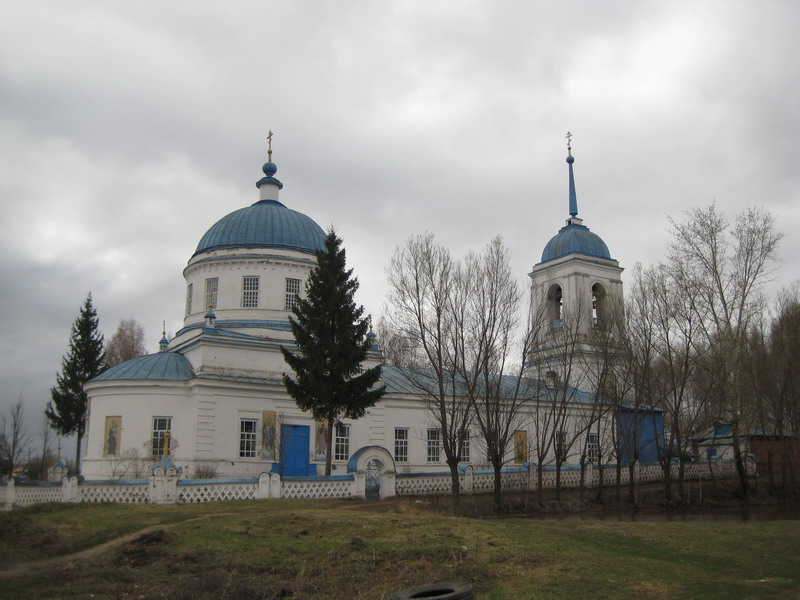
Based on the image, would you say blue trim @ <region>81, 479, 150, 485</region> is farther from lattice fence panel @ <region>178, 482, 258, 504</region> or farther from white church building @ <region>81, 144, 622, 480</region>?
white church building @ <region>81, 144, 622, 480</region>

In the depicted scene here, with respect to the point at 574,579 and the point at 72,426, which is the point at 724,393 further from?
the point at 72,426

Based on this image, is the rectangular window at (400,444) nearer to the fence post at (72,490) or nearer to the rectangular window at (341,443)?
the rectangular window at (341,443)

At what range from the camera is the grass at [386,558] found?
9977 millimetres

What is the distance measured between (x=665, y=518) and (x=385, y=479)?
356 inches

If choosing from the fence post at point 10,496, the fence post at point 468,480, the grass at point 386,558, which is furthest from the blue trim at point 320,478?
the fence post at point 10,496

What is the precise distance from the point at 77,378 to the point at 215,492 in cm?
2506

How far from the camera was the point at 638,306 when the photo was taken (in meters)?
25.9

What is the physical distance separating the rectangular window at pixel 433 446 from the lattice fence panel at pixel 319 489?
31.2ft

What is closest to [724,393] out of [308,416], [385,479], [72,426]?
[385,479]

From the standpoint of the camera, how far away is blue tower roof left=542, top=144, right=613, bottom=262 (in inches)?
1652

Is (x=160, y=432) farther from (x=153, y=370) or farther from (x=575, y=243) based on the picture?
(x=575, y=243)

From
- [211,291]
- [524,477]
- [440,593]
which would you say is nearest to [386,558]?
[440,593]

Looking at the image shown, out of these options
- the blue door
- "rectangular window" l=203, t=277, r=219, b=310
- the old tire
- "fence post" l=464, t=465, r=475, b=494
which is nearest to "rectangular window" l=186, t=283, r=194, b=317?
"rectangular window" l=203, t=277, r=219, b=310

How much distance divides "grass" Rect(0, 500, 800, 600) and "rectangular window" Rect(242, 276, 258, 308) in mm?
15492
